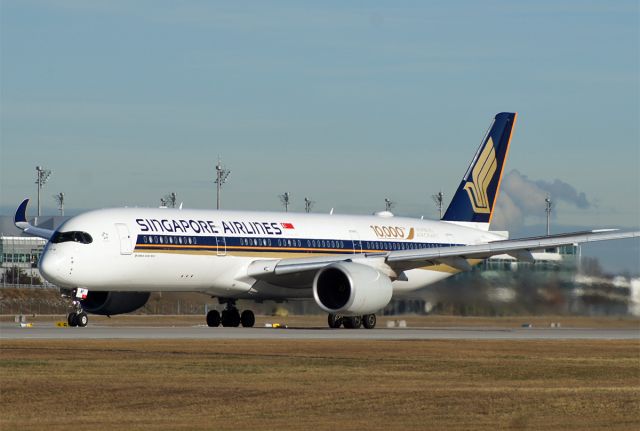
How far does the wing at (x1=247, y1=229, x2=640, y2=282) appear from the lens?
48.6 m

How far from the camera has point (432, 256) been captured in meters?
49.3

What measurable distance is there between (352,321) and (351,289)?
11.3ft

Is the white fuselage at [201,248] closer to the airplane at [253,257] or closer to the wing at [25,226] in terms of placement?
the airplane at [253,257]

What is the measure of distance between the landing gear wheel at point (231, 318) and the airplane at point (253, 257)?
0.04 metres

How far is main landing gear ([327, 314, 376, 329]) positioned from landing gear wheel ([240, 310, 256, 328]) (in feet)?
11.8

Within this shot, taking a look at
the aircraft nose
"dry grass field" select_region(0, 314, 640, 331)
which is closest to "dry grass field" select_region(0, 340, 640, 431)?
the aircraft nose

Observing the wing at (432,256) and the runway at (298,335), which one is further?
the wing at (432,256)

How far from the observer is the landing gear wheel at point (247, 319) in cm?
5153

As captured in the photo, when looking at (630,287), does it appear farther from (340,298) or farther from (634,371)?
(634,371)

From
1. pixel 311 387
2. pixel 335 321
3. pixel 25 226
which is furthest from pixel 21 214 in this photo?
pixel 311 387

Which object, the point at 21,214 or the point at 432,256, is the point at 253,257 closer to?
the point at 432,256

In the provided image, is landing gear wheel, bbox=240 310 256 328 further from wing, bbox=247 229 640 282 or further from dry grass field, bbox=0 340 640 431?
dry grass field, bbox=0 340 640 431

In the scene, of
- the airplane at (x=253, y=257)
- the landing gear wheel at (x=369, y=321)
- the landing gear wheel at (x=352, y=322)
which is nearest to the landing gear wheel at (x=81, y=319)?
the airplane at (x=253, y=257)

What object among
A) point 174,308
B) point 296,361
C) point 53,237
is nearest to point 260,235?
point 53,237
